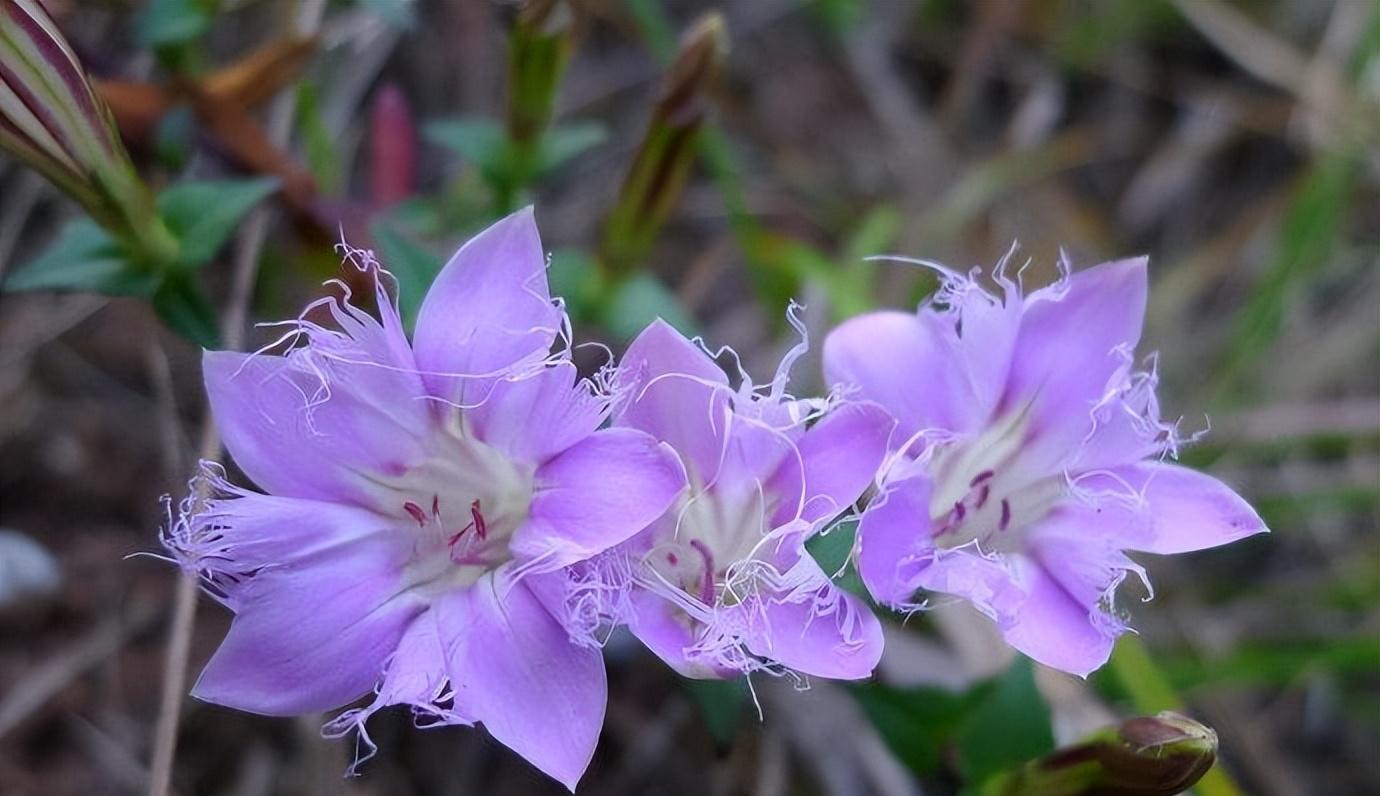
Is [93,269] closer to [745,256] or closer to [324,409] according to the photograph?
[324,409]

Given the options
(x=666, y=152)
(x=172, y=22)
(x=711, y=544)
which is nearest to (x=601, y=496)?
(x=711, y=544)

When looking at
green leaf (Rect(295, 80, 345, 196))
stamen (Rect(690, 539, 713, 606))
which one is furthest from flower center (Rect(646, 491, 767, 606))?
green leaf (Rect(295, 80, 345, 196))

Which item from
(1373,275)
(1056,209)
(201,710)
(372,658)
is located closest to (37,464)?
(201,710)

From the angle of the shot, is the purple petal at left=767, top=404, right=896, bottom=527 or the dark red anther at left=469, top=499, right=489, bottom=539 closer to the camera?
the purple petal at left=767, top=404, right=896, bottom=527

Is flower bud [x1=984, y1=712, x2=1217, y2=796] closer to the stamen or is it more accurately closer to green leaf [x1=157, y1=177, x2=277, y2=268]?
the stamen

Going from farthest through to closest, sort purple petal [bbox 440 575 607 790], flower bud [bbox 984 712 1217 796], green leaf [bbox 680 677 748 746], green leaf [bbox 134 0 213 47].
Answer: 1. green leaf [bbox 134 0 213 47]
2. green leaf [bbox 680 677 748 746]
3. flower bud [bbox 984 712 1217 796]
4. purple petal [bbox 440 575 607 790]

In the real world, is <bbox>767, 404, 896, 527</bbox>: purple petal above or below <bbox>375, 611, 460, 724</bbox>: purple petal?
above

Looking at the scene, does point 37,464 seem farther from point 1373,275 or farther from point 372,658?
point 1373,275

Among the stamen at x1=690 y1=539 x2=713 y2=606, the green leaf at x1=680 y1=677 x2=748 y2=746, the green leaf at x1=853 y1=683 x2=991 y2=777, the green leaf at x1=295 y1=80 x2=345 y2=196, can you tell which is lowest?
the green leaf at x1=853 y1=683 x2=991 y2=777
